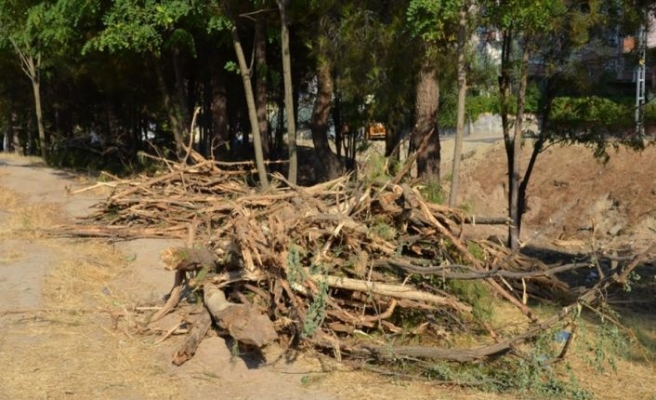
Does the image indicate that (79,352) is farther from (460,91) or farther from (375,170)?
(460,91)

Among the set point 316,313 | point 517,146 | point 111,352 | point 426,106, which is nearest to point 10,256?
point 111,352

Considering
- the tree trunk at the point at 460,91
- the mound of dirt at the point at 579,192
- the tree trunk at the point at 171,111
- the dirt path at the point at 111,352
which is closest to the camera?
the dirt path at the point at 111,352

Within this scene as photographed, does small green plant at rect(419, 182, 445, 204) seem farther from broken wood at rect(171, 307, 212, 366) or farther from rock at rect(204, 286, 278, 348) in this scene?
broken wood at rect(171, 307, 212, 366)

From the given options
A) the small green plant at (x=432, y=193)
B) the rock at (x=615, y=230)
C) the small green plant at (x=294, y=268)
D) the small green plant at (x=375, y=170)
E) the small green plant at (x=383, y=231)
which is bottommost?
the rock at (x=615, y=230)

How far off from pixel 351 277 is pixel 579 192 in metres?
17.1

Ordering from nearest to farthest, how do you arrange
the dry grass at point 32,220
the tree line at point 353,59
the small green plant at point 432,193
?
1. the small green plant at point 432,193
2. the tree line at point 353,59
3. the dry grass at point 32,220

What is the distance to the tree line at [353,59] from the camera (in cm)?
1216

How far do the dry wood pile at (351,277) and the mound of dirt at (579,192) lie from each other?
39.2 feet

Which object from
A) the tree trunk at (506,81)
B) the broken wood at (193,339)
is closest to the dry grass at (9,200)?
the tree trunk at (506,81)

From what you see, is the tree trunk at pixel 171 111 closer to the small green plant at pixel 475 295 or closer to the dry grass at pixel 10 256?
the dry grass at pixel 10 256

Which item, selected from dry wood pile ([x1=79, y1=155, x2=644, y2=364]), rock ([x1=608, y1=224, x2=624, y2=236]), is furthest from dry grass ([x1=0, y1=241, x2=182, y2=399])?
rock ([x1=608, y1=224, x2=624, y2=236])

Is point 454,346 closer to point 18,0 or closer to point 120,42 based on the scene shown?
point 120,42

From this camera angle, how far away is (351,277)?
7797 mm

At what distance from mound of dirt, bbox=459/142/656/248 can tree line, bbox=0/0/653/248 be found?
4.07m
